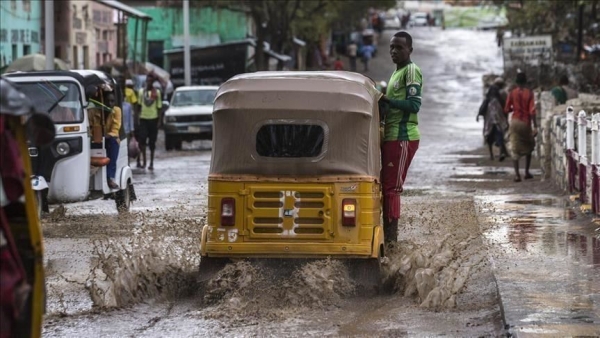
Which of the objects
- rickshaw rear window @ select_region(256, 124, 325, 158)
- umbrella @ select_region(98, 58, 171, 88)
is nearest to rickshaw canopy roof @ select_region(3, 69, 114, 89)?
rickshaw rear window @ select_region(256, 124, 325, 158)

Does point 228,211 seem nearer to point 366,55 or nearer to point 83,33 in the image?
point 83,33

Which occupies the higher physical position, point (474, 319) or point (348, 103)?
point (348, 103)

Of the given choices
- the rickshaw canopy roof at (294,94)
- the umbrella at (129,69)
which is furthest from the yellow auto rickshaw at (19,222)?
the umbrella at (129,69)

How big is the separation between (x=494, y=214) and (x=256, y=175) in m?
6.27

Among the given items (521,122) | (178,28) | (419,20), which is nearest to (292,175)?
(521,122)

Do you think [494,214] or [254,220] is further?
[494,214]

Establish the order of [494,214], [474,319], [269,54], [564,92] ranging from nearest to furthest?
[474,319], [494,214], [564,92], [269,54]

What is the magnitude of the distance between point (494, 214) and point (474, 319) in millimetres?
6618

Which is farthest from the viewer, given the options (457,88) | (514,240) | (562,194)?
(457,88)

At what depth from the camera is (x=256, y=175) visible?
10.1 metres

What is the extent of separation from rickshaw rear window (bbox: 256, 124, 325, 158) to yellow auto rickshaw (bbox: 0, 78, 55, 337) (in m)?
4.10

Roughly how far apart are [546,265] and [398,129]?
166 centimetres

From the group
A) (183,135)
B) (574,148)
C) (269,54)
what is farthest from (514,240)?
(269,54)

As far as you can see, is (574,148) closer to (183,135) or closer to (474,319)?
(474,319)
